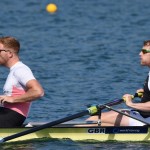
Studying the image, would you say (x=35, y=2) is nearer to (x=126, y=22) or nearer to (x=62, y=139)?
(x=126, y=22)

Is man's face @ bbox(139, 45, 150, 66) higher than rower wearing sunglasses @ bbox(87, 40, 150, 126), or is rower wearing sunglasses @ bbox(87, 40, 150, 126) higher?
man's face @ bbox(139, 45, 150, 66)

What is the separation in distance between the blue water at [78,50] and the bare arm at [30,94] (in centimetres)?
90

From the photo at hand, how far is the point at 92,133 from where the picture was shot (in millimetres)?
13109

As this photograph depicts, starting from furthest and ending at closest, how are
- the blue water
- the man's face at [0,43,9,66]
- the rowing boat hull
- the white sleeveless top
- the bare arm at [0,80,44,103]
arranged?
the blue water < the rowing boat hull < the man's face at [0,43,9,66] < the white sleeveless top < the bare arm at [0,80,44,103]

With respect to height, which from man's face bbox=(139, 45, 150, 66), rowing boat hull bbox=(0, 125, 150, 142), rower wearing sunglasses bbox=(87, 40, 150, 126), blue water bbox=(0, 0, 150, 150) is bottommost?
rowing boat hull bbox=(0, 125, 150, 142)

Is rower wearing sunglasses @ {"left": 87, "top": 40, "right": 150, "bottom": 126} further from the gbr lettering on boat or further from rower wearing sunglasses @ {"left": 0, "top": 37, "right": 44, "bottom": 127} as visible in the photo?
rower wearing sunglasses @ {"left": 0, "top": 37, "right": 44, "bottom": 127}

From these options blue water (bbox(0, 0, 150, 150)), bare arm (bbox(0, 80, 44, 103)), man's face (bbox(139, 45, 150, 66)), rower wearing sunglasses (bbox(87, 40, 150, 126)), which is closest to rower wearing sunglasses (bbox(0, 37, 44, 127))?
bare arm (bbox(0, 80, 44, 103))

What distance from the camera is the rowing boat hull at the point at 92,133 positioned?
1302 cm

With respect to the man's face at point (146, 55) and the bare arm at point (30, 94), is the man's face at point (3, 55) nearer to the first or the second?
the bare arm at point (30, 94)

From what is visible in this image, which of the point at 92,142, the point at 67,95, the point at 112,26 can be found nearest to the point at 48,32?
the point at 112,26

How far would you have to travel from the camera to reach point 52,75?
21250 mm

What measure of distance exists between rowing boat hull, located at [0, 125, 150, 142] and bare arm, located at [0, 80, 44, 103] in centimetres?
77

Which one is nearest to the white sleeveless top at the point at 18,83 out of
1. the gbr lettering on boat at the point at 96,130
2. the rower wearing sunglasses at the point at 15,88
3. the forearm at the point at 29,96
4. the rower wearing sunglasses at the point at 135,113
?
the rower wearing sunglasses at the point at 15,88

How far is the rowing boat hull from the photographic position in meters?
13.0
